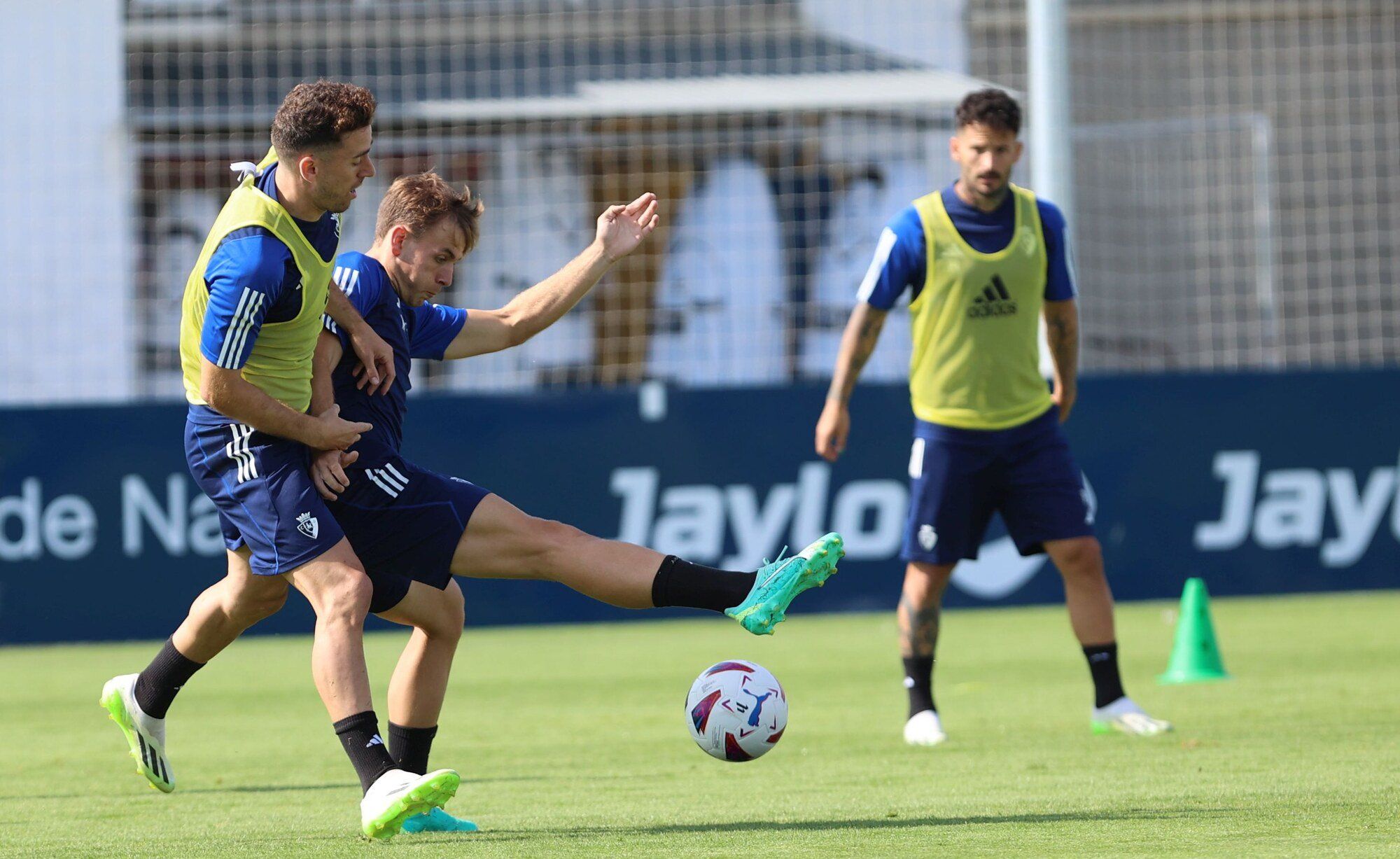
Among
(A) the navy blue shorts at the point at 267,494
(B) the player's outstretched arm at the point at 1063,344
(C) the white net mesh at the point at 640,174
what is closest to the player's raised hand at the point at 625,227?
(A) the navy blue shorts at the point at 267,494

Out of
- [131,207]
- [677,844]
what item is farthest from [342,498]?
[131,207]

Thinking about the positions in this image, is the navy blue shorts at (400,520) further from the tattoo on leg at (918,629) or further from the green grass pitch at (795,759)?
the tattoo on leg at (918,629)

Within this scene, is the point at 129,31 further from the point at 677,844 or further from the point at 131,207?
the point at 677,844

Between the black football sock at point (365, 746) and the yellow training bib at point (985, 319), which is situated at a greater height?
the yellow training bib at point (985, 319)

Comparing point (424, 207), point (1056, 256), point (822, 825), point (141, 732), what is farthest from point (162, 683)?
point (1056, 256)

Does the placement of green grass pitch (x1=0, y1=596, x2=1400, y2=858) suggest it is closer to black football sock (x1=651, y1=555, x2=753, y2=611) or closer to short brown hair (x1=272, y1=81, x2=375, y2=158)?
black football sock (x1=651, y1=555, x2=753, y2=611)

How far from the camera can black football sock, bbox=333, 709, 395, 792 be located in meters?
4.39

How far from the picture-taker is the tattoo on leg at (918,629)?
6.78 m

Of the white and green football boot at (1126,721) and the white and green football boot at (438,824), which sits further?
the white and green football boot at (1126,721)

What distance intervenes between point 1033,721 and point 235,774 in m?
2.91

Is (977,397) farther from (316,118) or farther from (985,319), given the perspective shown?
(316,118)

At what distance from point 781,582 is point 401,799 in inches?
42.8

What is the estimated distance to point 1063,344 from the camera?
6980mm

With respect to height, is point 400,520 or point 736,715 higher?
point 400,520
